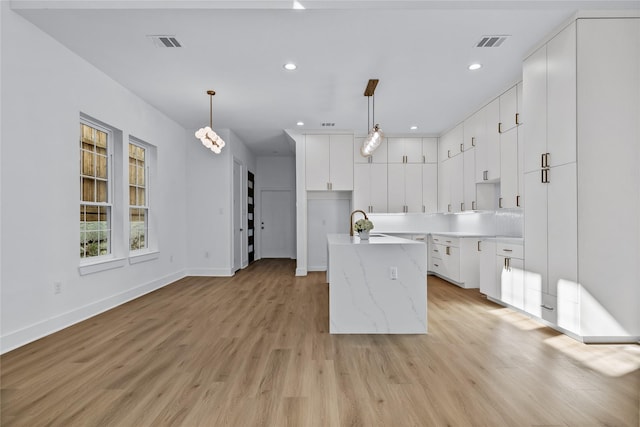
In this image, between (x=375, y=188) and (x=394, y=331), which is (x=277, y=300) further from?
(x=375, y=188)

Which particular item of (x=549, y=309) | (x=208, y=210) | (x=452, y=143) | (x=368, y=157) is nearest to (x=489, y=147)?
(x=452, y=143)

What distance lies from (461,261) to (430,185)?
2.18 metres

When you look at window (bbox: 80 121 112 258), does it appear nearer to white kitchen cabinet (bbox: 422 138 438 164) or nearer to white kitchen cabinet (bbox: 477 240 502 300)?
white kitchen cabinet (bbox: 477 240 502 300)

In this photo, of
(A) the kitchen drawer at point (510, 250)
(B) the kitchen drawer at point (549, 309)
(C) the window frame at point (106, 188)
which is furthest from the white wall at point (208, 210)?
(B) the kitchen drawer at point (549, 309)

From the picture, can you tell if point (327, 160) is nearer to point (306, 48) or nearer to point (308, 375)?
point (306, 48)

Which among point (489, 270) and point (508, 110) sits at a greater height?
point (508, 110)

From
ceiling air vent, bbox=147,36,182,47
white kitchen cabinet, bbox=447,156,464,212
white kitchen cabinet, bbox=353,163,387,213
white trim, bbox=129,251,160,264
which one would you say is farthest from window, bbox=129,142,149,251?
white kitchen cabinet, bbox=447,156,464,212

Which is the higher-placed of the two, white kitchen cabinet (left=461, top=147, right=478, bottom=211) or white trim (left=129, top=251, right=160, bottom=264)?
white kitchen cabinet (left=461, top=147, right=478, bottom=211)

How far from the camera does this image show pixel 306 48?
3.53 metres

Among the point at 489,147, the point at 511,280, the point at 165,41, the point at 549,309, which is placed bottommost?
the point at 549,309

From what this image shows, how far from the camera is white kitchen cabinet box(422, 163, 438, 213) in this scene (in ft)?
23.3

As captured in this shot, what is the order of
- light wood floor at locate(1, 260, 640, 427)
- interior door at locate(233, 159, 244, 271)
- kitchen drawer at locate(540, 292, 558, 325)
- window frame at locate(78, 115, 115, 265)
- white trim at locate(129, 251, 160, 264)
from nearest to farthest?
light wood floor at locate(1, 260, 640, 427) < kitchen drawer at locate(540, 292, 558, 325) < window frame at locate(78, 115, 115, 265) < white trim at locate(129, 251, 160, 264) < interior door at locate(233, 159, 244, 271)

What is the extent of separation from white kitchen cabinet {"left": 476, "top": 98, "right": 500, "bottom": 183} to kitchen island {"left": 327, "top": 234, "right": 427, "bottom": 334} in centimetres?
251

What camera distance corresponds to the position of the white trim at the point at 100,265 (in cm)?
379
